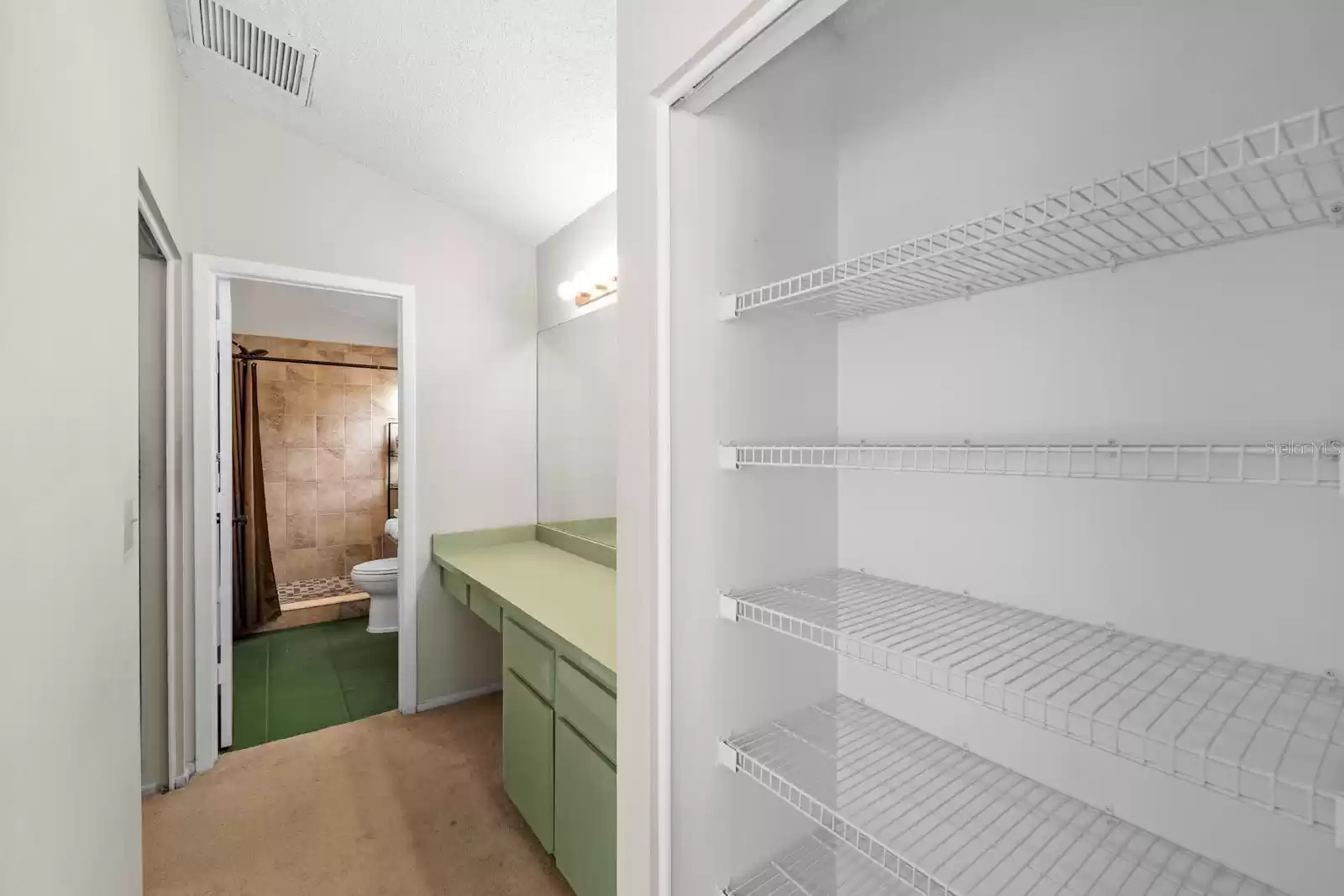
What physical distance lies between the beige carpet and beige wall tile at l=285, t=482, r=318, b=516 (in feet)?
7.96

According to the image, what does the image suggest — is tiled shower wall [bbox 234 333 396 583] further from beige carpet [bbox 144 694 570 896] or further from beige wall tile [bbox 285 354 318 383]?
beige carpet [bbox 144 694 570 896]

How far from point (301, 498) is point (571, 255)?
320cm

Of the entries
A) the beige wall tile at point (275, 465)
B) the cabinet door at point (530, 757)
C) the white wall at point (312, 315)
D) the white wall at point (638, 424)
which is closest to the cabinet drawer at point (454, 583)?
the cabinet door at point (530, 757)

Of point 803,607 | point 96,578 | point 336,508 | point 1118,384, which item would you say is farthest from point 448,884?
point 336,508

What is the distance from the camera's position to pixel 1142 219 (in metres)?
0.74

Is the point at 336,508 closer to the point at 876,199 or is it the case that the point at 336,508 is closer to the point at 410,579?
the point at 410,579

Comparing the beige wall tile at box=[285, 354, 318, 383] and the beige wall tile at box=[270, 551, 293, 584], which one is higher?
the beige wall tile at box=[285, 354, 318, 383]

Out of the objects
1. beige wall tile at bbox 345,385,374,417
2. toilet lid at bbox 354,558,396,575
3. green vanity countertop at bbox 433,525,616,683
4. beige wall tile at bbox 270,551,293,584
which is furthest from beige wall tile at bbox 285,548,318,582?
green vanity countertop at bbox 433,525,616,683

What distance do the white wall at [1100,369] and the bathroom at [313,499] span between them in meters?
2.84

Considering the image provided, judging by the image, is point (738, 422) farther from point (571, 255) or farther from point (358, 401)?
point (358, 401)

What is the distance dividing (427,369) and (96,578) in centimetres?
178

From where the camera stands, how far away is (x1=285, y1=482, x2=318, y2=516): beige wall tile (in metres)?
4.55

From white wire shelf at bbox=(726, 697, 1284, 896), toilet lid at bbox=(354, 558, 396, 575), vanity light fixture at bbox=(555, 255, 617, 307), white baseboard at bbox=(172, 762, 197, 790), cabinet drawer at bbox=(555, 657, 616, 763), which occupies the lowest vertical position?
white baseboard at bbox=(172, 762, 197, 790)

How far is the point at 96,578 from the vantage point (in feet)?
3.89
